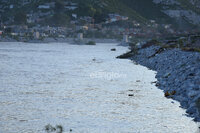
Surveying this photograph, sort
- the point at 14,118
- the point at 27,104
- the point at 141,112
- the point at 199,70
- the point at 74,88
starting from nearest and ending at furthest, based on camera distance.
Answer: the point at 14,118 < the point at 141,112 < the point at 27,104 < the point at 199,70 < the point at 74,88

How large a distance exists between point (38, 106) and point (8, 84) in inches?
457

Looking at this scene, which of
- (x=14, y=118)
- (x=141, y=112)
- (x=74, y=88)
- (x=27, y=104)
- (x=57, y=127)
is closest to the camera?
(x=57, y=127)

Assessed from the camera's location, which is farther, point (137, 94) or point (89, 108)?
point (137, 94)

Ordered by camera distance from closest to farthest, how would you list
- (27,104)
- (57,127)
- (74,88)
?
1. (57,127)
2. (27,104)
3. (74,88)

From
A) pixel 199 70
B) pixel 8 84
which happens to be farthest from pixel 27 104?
pixel 199 70

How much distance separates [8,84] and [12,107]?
11.7 metres

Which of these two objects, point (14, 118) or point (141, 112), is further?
point (141, 112)

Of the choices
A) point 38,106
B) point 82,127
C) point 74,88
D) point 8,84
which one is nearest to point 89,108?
point 38,106

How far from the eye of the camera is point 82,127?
20.0 m

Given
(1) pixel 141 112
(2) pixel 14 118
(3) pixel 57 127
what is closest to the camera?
(3) pixel 57 127

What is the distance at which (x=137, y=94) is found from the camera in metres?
31.2

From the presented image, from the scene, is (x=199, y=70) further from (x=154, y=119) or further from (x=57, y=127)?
(x=57, y=127)

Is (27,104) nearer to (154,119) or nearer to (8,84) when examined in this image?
(154,119)

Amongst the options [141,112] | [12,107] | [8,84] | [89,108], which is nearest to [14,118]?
[12,107]
